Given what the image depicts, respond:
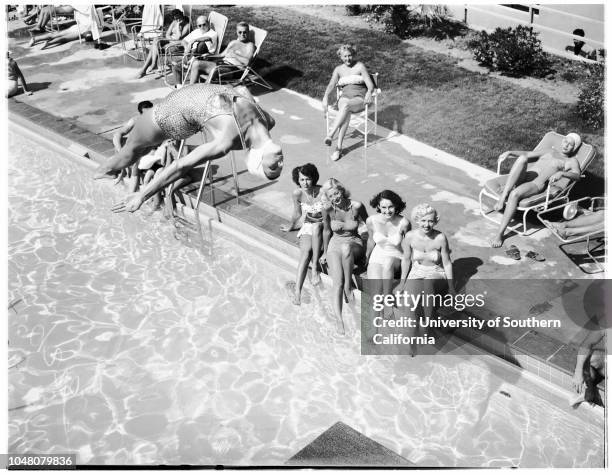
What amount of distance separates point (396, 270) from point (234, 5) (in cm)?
1216

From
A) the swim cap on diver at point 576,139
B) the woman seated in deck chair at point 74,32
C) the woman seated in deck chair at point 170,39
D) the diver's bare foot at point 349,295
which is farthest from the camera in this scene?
the woman seated in deck chair at point 74,32

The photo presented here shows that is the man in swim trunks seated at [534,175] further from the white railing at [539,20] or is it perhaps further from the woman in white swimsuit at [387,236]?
the white railing at [539,20]

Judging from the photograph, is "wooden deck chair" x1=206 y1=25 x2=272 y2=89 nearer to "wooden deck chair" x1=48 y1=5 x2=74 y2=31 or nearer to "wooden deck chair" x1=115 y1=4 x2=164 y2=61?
"wooden deck chair" x1=115 y1=4 x2=164 y2=61

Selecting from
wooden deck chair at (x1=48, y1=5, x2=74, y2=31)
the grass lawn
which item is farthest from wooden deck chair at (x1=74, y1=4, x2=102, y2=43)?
the grass lawn

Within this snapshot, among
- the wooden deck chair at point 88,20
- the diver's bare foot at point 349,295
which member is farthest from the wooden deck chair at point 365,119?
the wooden deck chair at point 88,20

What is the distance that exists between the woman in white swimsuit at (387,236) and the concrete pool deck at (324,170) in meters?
0.93

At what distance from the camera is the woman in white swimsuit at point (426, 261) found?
7.23 metres

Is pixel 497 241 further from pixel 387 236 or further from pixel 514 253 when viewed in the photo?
pixel 387 236

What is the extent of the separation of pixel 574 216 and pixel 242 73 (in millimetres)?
6989

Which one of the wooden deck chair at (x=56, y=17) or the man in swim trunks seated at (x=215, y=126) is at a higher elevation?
the man in swim trunks seated at (x=215, y=126)

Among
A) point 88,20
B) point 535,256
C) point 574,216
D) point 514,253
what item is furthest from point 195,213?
point 88,20

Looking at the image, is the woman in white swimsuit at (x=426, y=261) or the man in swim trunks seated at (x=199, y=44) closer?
the woman in white swimsuit at (x=426, y=261)

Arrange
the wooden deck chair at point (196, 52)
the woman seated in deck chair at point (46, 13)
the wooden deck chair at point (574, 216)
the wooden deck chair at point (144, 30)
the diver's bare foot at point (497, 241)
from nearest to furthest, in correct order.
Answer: the wooden deck chair at point (574, 216)
the diver's bare foot at point (497, 241)
the wooden deck chair at point (196, 52)
the wooden deck chair at point (144, 30)
the woman seated in deck chair at point (46, 13)

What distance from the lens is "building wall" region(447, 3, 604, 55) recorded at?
1312 cm
